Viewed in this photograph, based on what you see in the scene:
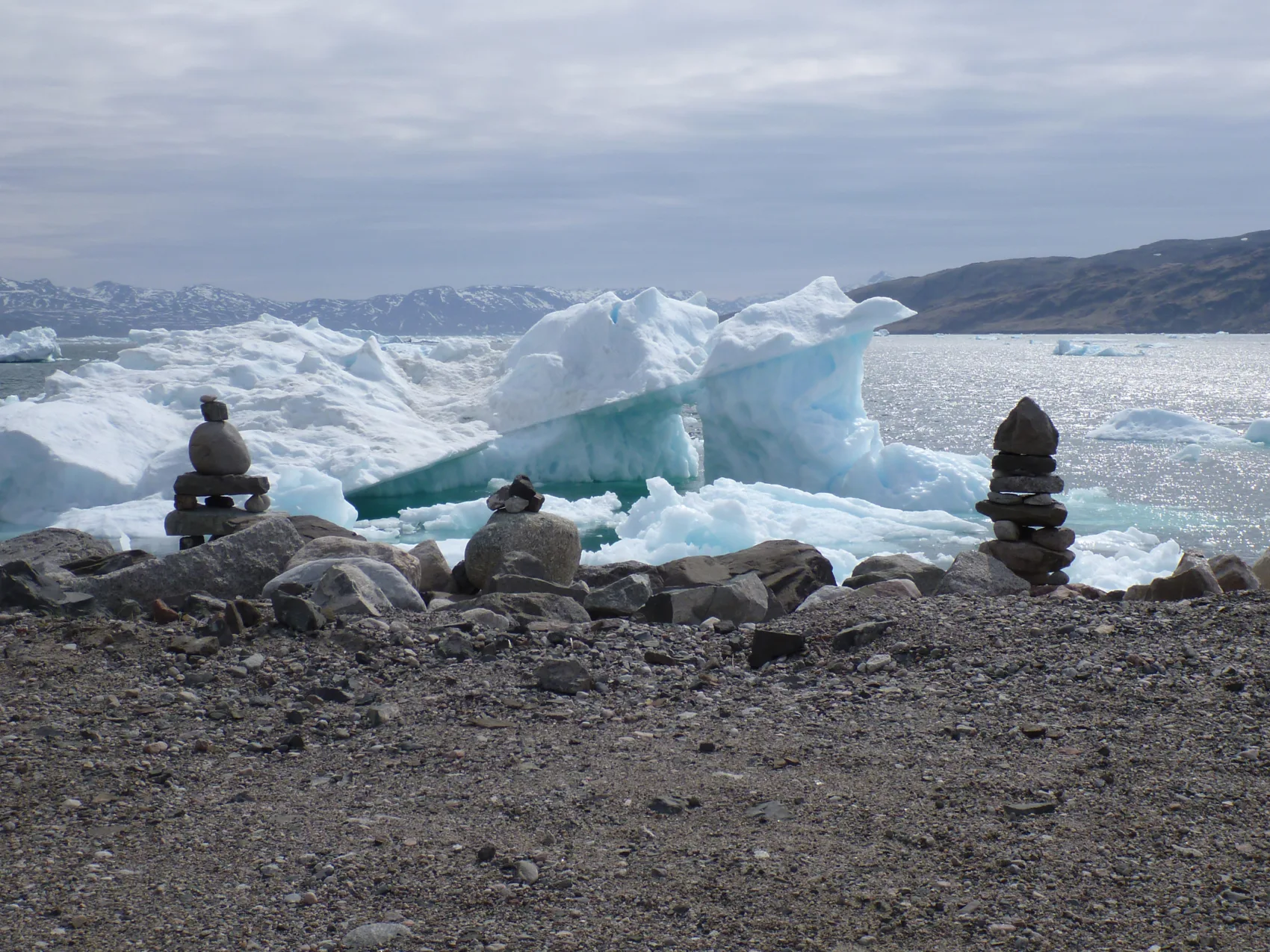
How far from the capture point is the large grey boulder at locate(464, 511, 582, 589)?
31.5 ft

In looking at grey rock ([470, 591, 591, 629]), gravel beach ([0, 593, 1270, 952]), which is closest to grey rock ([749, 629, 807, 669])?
gravel beach ([0, 593, 1270, 952])

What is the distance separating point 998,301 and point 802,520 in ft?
520

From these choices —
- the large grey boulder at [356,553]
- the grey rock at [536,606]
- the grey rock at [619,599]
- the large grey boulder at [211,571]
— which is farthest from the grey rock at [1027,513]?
the large grey boulder at [211,571]

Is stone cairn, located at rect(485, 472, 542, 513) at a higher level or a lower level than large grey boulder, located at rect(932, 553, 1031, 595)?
Result: higher

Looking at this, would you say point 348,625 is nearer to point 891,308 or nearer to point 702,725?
point 702,725

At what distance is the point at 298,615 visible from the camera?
19.7 ft

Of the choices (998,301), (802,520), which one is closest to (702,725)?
(802,520)

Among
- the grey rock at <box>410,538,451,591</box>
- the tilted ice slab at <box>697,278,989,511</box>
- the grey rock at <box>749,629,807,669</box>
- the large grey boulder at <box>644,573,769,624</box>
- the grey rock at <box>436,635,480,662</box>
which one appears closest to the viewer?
the grey rock at <box>749,629,807,669</box>

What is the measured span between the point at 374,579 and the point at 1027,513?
6.47 meters

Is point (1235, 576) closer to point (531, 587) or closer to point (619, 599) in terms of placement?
point (619, 599)

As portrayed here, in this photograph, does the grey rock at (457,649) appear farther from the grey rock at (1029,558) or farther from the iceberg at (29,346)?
the iceberg at (29,346)

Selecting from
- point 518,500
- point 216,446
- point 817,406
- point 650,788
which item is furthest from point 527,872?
point 817,406

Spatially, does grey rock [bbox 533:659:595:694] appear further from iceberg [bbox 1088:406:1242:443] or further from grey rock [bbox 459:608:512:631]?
iceberg [bbox 1088:406:1242:443]

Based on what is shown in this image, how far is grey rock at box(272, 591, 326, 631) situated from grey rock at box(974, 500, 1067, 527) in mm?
6704
